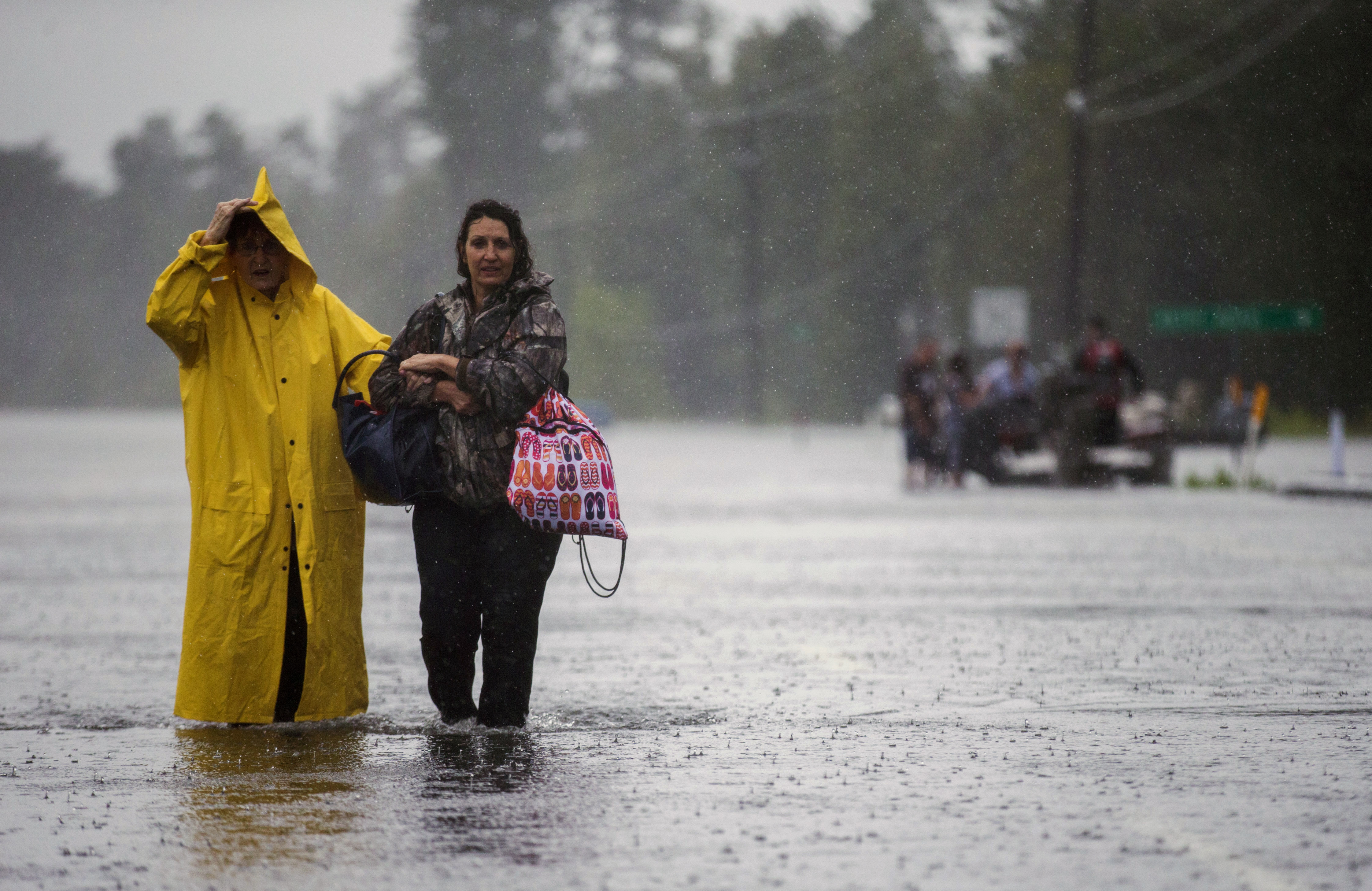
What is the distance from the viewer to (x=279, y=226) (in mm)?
6543

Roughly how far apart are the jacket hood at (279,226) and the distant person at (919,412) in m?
18.4

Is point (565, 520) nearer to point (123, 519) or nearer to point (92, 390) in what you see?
point (123, 519)

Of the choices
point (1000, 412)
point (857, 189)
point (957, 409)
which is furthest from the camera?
point (857, 189)

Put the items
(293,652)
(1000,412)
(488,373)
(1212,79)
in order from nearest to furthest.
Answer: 1. (488,373)
2. (293,652)
3. (1000,412)
4. (1212,79)

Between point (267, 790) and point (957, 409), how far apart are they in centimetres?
2057

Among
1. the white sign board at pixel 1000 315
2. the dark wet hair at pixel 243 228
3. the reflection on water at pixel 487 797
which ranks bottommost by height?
the reflection on water at pixel 487 797

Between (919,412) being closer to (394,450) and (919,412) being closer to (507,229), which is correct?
(507,229)

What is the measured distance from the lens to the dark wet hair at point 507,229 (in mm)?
6496

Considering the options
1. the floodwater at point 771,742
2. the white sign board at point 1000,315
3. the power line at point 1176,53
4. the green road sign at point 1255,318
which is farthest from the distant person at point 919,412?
the power line at point 1176,53

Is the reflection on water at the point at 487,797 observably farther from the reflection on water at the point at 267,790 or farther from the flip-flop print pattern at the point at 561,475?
the flip-flop print pattern at the point at 561,475

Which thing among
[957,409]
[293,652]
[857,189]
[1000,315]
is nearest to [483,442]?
[293,652]

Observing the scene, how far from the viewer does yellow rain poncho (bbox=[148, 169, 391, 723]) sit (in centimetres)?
650

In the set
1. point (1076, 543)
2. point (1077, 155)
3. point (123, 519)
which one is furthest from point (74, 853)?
point (1077, 155)

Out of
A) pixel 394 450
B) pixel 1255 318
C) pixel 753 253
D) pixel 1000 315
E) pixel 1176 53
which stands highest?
pixel 1176 53
